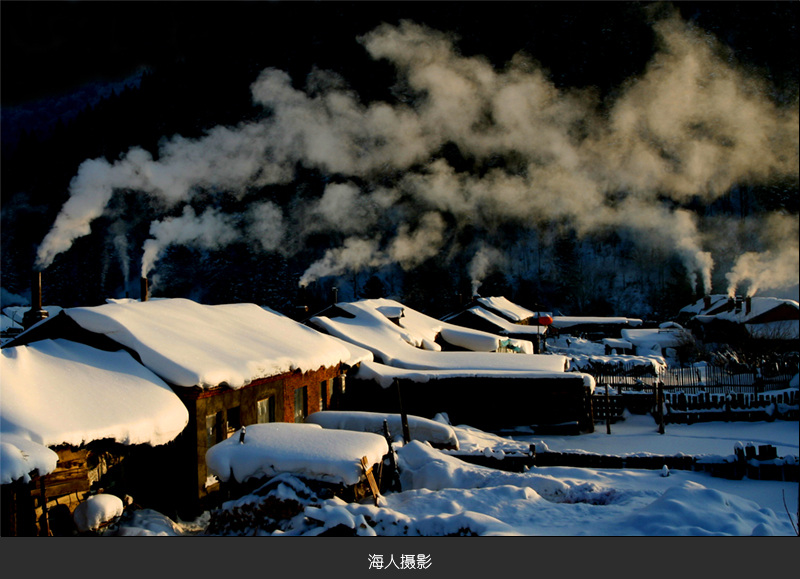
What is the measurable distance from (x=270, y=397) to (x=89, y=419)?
5.39 m

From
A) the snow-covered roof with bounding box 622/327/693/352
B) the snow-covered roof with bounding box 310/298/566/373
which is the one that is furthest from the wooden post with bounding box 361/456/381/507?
the snow-covered roof with bounding box 622/327/693/352

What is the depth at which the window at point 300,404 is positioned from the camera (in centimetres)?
1341

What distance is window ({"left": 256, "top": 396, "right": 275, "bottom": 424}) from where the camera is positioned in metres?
11.6

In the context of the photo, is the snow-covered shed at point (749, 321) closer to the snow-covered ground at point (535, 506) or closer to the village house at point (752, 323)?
the village house at point (752, 323)

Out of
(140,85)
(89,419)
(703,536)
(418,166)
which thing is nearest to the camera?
(703,536)

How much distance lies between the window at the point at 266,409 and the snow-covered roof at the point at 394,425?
109 centimetres

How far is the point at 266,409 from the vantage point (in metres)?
11.9

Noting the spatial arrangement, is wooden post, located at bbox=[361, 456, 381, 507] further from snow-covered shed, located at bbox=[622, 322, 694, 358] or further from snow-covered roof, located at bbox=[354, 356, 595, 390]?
snow-covered shed, located at bbox=[622, 322, 694, 358]

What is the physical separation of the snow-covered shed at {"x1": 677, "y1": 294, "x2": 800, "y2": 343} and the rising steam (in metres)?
2.46

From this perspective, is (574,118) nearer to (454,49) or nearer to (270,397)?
(454,49)

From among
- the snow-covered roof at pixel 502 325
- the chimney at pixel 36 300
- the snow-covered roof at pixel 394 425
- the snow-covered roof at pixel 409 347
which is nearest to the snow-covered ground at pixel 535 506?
the snow-covered roof at pixel 394 425

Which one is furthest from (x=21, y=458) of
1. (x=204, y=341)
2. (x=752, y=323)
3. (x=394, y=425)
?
(x=752, y=323)

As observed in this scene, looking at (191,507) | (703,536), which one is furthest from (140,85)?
(703,536)

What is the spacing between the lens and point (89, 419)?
6750 millimetres
